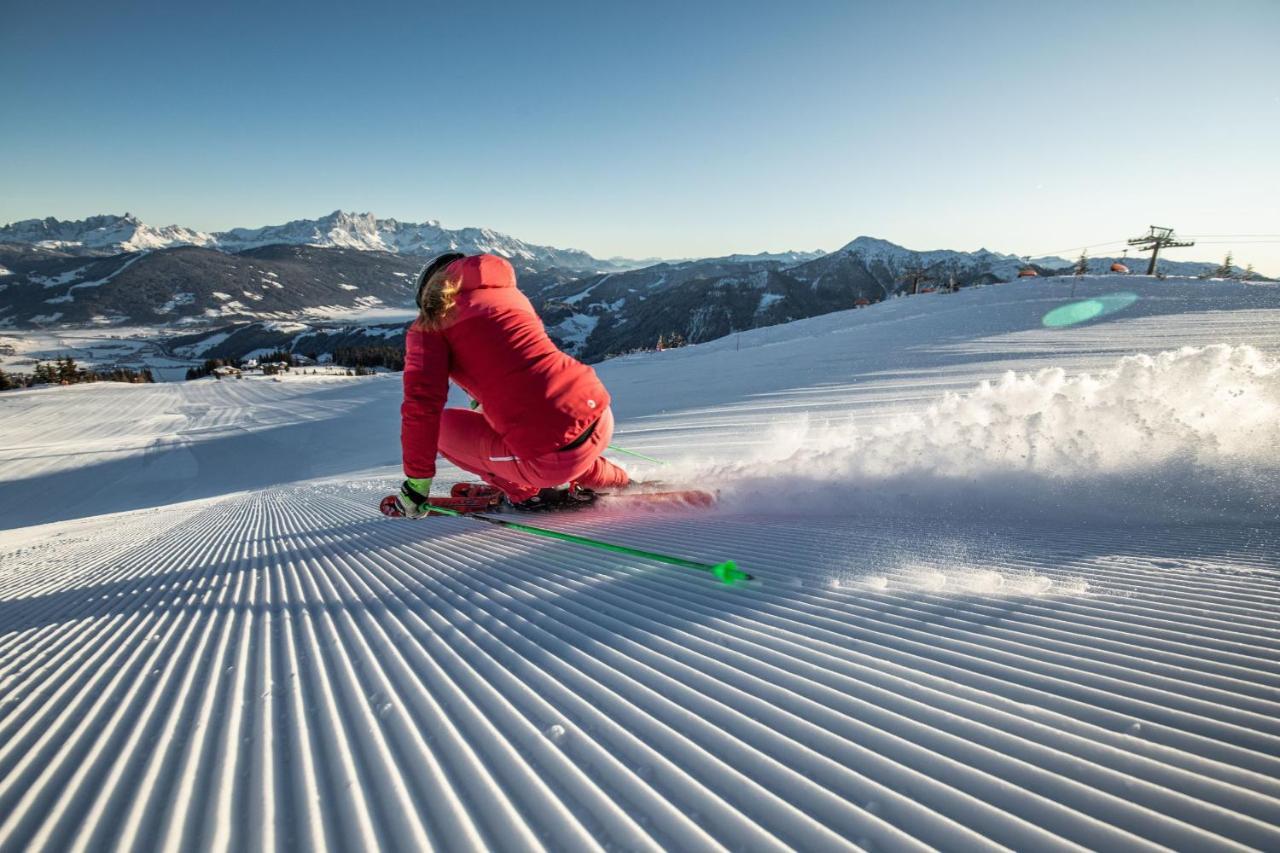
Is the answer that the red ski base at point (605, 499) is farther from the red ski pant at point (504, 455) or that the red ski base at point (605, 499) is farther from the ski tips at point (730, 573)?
the ski tips at point (730, 573)

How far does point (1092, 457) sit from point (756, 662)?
3.71m

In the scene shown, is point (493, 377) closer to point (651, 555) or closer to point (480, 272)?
point (480, 272)

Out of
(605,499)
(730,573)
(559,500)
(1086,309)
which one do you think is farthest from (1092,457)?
(1086,309)

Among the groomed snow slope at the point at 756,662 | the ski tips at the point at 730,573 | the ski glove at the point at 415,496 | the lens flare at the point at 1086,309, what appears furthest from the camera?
the lens flare at the point at 1086,309

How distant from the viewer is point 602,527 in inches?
178

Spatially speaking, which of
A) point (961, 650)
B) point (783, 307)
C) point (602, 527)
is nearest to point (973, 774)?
point (961, 650)

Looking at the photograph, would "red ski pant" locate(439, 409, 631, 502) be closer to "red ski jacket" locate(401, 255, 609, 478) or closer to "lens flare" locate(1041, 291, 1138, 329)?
"red ski jacket" locate(401, 255, 609, 478)

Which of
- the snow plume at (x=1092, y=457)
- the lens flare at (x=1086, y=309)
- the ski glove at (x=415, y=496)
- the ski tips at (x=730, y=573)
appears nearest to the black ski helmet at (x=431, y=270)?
the ski glove at (x=415, y=496)

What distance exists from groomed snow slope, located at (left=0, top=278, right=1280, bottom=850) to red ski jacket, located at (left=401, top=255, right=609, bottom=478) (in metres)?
0.93

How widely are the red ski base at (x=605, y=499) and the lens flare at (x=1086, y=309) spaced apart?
57.1 feet

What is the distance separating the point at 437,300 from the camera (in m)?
3.47

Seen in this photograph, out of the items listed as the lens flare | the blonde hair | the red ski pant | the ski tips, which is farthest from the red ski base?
the lens flare

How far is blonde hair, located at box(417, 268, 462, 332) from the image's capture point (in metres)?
3.47

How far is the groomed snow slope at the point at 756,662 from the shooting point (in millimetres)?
1293
